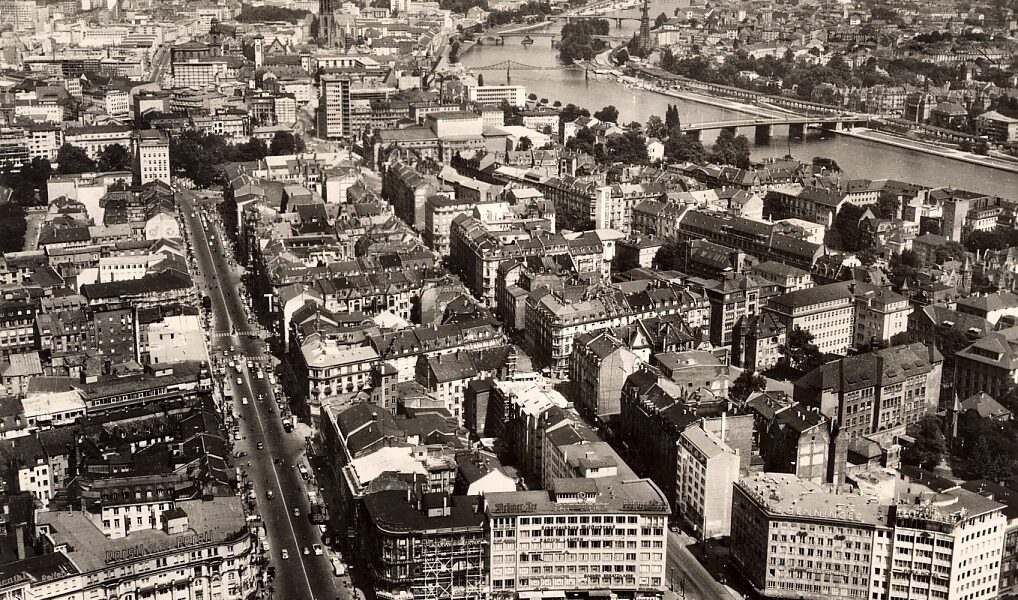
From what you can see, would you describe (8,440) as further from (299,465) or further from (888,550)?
(888,550)

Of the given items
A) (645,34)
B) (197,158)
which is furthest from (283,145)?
(645,34)

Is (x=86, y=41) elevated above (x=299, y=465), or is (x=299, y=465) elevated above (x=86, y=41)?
(x=86, y=41)

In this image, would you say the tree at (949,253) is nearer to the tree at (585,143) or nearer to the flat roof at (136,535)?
the tree at (585,143)

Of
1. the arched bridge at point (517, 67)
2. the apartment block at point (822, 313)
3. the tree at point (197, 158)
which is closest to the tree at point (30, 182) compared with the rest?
the tree at point (197, 158)

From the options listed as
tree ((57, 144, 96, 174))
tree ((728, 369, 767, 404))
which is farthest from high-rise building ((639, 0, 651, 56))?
Result: tree ((728, 369, 767, 404))

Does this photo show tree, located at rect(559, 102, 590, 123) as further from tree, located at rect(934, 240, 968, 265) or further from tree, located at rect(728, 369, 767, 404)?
tree, located at rect(728, 369, 767, 404)

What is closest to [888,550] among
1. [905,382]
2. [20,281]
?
[905,382]
